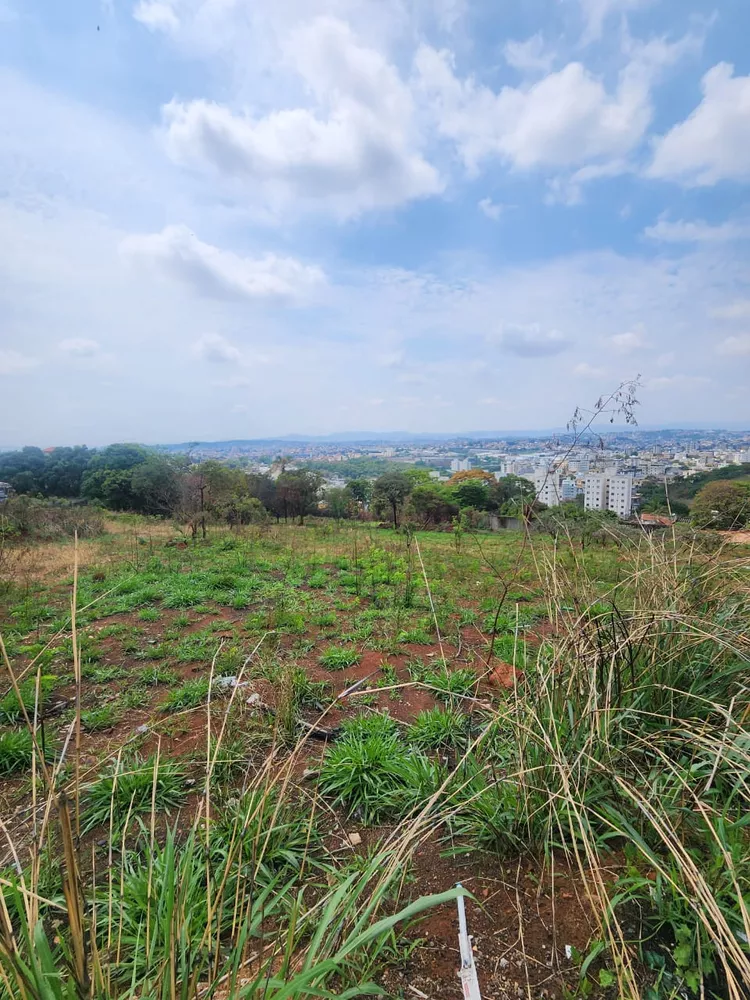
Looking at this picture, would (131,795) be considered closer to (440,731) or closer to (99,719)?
(99,719)

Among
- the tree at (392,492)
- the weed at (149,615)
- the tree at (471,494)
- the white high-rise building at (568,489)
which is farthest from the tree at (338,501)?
the white high-rise building at (568,489)

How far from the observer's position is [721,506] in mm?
3730

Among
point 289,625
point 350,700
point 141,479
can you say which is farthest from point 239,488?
point 350,700

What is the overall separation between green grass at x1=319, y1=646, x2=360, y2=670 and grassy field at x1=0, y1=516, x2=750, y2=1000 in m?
0.03

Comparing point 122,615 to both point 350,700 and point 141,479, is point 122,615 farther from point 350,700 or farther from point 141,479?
point 141,479

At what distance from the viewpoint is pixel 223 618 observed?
4734 millimetres

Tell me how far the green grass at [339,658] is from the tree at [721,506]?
2.75 m

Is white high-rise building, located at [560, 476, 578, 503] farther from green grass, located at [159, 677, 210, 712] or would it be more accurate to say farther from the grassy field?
green grass, located at [159, 677, 210, 712]

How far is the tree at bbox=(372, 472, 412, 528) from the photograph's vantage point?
17.6m

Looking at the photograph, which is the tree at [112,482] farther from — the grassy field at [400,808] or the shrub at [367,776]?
the shrub at [367,776]

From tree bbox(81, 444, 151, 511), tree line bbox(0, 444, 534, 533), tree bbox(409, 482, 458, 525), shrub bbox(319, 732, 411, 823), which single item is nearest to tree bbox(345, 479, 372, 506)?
tree line bbox(0, 444, 534, 533)

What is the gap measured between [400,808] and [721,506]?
11.7 ft

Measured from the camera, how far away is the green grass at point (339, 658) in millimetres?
3559

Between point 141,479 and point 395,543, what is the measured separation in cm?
1623
